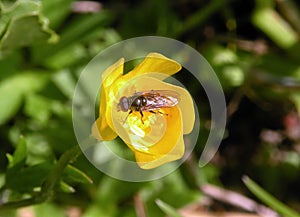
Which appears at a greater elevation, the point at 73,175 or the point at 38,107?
the point at 73,175

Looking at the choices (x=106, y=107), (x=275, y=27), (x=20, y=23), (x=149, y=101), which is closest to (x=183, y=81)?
(x=275, y=27)

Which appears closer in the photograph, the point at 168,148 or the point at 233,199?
the point at 168,148

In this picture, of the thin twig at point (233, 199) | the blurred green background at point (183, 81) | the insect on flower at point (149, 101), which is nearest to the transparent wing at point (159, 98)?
the insect on flower at point (149, 101)

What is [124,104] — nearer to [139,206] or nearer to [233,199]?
[139,206]

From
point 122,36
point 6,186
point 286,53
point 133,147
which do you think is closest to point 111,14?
point 122,36

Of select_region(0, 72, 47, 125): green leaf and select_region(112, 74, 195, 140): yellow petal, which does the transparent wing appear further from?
select_region(0, 72, 47, 125): green leaf

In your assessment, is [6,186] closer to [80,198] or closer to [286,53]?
[80,198]

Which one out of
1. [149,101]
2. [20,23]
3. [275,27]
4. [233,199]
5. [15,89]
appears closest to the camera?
[149,101]
